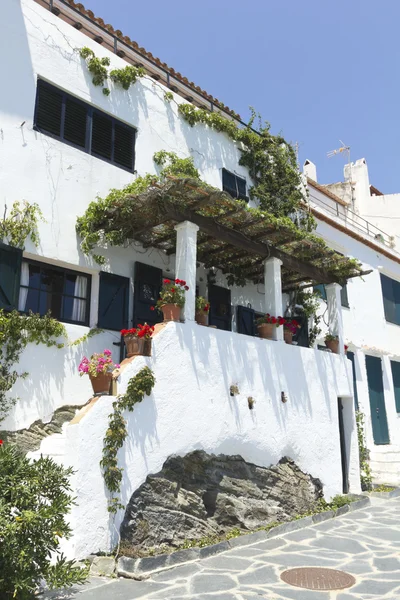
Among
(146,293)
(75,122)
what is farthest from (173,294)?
(75,122)

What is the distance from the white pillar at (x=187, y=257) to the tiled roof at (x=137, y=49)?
495 centimetres

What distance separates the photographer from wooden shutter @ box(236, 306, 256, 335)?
1156 cm

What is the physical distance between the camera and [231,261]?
36.1ft

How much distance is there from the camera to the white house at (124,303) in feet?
23.6

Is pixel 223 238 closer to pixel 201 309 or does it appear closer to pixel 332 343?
pixel 201 309

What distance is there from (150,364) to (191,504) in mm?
2174

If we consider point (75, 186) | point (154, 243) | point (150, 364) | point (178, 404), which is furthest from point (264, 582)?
point (75, 186)

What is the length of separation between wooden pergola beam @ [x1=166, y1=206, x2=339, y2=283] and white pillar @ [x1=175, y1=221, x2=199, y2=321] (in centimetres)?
17

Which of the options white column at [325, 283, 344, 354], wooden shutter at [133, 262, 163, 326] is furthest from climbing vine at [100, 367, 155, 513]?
white column at [325, 283, 344, 354]

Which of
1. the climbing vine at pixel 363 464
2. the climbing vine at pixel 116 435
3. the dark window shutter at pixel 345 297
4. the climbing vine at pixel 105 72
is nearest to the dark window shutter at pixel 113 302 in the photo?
the climbing vine at pixel 116 435

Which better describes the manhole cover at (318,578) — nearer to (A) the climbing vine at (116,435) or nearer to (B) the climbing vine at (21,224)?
(A) the climbing vine at (116,435)

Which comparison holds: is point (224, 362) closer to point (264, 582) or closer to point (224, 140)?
point (264, 582)

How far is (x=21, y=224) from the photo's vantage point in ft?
26.4

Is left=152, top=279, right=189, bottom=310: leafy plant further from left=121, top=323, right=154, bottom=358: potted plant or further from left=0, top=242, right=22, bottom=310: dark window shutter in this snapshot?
left=0, top=242, right=22, bottom=310: dark window shutter
